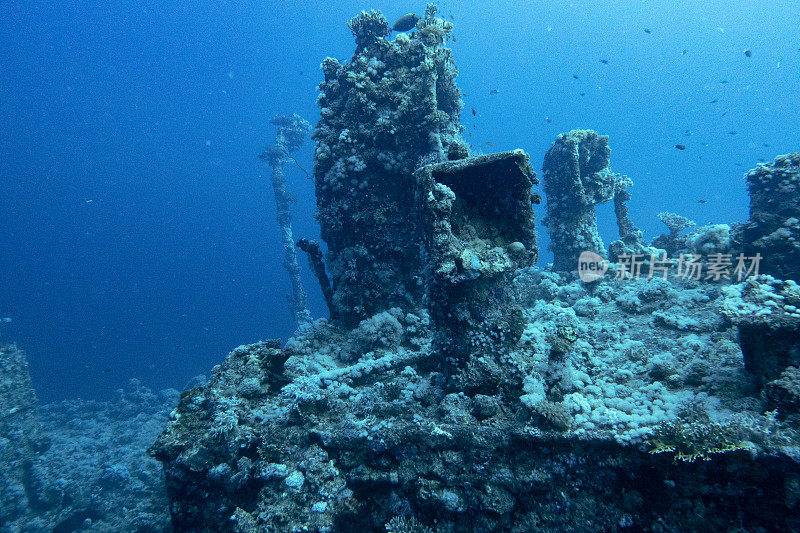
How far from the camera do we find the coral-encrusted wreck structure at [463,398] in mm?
4062

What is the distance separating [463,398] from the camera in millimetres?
5789

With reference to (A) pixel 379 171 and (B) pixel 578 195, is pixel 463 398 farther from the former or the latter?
(B) pixel 578 195

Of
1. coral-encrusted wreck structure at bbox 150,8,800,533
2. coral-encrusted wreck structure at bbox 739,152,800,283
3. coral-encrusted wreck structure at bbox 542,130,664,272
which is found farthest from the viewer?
coral-encrusted wreck structure at bbox 542,130,664,272

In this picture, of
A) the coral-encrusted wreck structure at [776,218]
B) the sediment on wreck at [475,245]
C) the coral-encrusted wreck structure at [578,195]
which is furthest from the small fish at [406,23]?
the coral-encrusted wreck structure at [776,218]

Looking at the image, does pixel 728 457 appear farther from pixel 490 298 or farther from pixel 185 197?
pixel 185 197

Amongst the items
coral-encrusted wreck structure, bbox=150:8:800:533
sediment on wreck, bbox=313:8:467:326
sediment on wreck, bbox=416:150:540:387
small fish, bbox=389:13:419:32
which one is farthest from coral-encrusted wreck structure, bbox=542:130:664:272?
sediment on wreck, bbox=416:150:540:387

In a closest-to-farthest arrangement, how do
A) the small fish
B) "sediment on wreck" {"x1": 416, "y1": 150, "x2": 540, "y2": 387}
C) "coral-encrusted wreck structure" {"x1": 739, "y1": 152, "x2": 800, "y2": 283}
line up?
"sediment on wreck" {"x1": 416, "y1": 150, "x2": 540, "y2": 387} < "coral-encrusted wreck structure" {"x1": 739, "y1": 152, "x2": 800, "y2": 283} < the small fish

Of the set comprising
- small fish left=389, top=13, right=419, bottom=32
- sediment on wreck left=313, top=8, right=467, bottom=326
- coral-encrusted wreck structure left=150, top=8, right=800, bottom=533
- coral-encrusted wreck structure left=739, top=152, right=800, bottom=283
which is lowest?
coral-encrusted wreck structure left=150, top=8, right=800, bottom=533

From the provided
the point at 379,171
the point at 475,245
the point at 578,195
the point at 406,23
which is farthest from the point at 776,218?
the point at 406,23

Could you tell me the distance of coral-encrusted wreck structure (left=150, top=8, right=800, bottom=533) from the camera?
406cm

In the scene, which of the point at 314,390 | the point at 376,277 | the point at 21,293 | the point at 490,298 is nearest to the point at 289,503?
the point at 314,390

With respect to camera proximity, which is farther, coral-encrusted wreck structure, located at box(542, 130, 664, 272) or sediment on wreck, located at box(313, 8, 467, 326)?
coral-encrusted wreck structure, located at box(542, 130, 664, 272)

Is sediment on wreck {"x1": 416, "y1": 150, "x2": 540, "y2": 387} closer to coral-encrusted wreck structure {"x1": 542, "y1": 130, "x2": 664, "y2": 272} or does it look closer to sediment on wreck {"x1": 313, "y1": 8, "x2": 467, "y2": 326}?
sediment on wreck {"x1": 313, "y1": 8, "x2": 467, "y2": 326}

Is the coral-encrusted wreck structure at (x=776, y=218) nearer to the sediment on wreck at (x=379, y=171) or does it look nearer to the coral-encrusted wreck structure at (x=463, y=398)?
the coral-encrusted wreck structure at (x=463, y=398)
